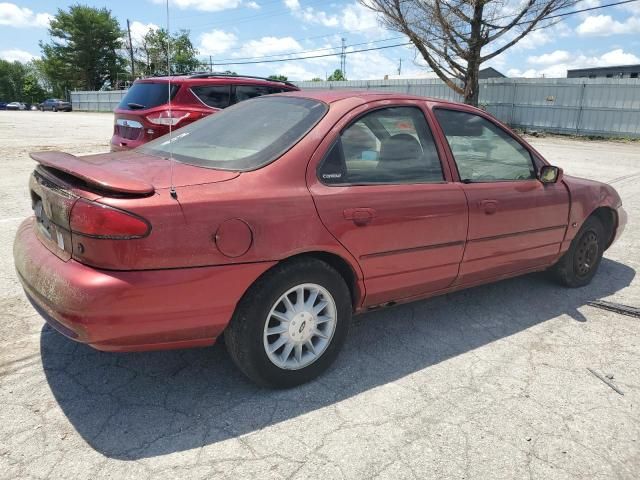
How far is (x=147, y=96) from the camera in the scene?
7.12 metres

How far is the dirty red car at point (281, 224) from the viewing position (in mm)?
2271

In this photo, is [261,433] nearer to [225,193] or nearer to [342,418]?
[342,418]

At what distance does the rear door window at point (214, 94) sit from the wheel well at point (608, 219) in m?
5.26

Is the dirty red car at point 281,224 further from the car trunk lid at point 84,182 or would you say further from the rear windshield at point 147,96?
the rear windshield at point 147,96

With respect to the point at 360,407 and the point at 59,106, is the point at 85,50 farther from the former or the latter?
the point at 360,407

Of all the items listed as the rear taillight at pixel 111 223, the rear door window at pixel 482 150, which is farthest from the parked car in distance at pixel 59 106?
the rear taillight at pixel 111 223

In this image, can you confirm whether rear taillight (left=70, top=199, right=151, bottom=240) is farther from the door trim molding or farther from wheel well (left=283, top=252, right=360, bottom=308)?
the door trim molding

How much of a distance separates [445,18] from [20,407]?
23.5 metres

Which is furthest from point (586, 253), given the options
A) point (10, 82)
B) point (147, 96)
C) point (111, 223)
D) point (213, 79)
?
point (10, 82)

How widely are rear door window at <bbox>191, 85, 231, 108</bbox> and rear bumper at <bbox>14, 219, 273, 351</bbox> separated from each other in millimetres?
5267

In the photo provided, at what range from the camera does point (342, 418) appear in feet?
8.50

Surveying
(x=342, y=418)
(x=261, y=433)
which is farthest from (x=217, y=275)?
(x=342, y=418)

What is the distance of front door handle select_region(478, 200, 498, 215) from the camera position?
3475 mm

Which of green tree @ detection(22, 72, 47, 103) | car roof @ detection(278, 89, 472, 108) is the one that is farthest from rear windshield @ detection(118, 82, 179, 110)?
green tree @ detection(22, 72, 47, 103)
